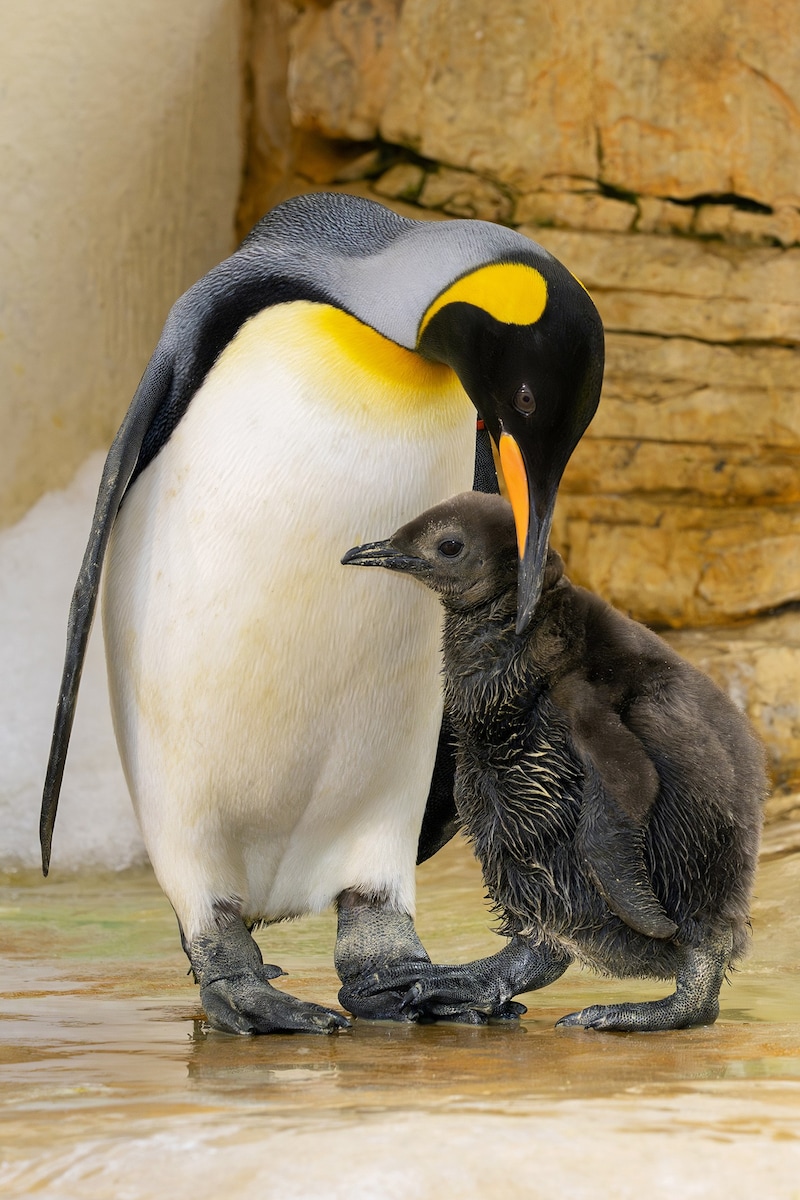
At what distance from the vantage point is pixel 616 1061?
4.85ft

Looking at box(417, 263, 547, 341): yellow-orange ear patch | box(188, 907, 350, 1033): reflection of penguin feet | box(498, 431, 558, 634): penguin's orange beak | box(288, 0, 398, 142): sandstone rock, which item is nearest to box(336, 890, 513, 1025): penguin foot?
box(188, 907, 350, 1033): reflection of penguin feet

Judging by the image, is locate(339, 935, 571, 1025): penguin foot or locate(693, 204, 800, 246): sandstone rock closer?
locate(339, 935, 571, 1025): penguin foot

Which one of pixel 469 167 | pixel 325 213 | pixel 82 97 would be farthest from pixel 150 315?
pixel 325 213

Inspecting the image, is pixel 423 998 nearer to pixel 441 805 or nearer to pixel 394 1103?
pixel 441 805

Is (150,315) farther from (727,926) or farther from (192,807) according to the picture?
(727,926)

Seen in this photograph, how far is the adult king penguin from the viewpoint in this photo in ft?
6.34

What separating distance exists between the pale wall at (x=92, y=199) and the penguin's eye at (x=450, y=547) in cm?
282

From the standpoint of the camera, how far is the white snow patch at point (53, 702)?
4.22m

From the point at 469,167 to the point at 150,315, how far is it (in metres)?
1.12

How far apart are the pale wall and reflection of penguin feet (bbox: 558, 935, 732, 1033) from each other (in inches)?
123

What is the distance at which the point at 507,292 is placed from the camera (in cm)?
185

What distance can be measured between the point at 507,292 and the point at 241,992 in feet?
3.15

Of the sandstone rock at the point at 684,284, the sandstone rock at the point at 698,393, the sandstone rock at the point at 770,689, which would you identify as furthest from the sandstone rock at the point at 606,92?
the sandstone rock at the point at 770,689

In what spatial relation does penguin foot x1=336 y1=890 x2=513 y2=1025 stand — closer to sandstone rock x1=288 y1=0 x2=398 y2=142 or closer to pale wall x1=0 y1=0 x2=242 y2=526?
pale wall x1=0 y1=0 x2=242 y2=526
